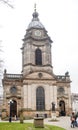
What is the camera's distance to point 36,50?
6962cm

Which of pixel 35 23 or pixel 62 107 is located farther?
pixel 35 23

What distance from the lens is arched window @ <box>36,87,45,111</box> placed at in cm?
6538

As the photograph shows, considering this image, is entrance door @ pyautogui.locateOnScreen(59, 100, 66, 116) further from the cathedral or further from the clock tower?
the clock tower

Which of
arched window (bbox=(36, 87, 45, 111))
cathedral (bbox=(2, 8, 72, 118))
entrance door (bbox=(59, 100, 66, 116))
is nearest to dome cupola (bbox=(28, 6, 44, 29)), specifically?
cathedral (bbox=(2, 8, 72, 118))

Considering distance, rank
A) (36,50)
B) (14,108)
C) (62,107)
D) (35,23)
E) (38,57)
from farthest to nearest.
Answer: (35,23), (36,50), (38,57), (62,107), (14,108)

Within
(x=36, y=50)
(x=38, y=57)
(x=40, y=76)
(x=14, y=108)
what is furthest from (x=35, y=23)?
(x=14, y=108)

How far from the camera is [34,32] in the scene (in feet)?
233

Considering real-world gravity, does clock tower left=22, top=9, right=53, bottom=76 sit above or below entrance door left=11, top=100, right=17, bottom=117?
above

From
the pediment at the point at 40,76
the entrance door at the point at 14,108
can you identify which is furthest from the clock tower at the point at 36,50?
the entrance door at the point at 14,108

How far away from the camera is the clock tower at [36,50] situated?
6812 cm

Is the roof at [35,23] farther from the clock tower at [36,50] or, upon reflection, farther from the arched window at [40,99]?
the arched window at [40,99]

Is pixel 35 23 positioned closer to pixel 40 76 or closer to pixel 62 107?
pixel 40 76

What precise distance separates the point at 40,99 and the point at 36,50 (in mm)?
10622

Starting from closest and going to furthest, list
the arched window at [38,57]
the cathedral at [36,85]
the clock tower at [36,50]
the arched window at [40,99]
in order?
the cathedral at [36,85] → the arched window at [40,99] → the clock tower at [36,50] → the arched window at [38,57]
